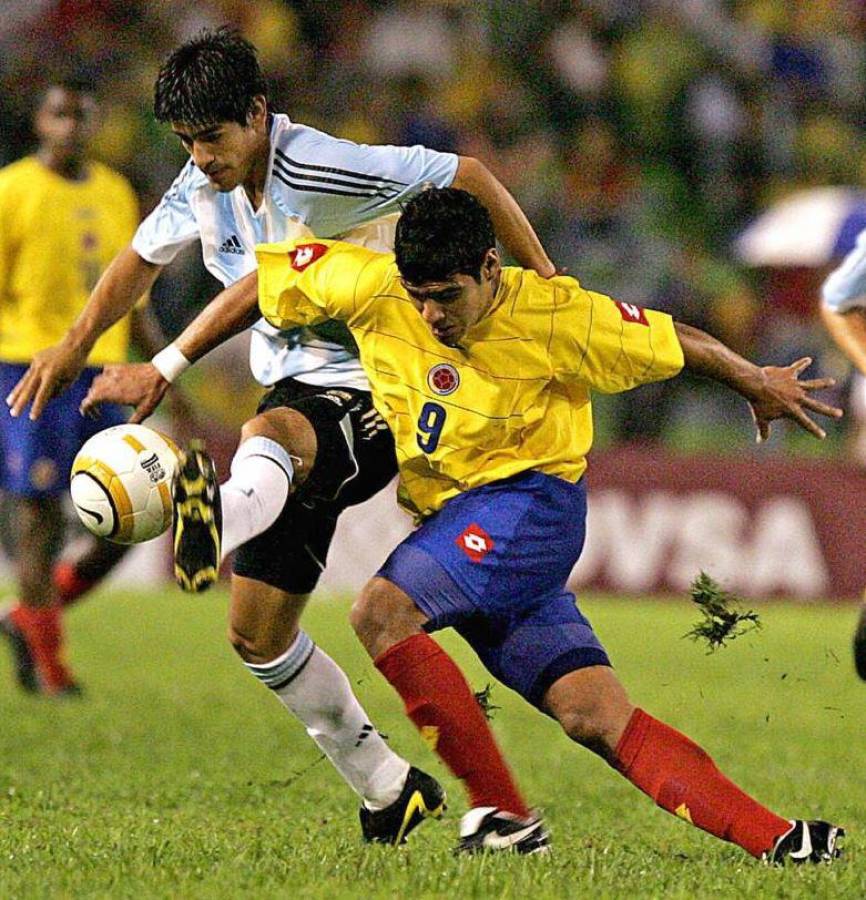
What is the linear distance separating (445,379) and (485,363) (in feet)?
0.34

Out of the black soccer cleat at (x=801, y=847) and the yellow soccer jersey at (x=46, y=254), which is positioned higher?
the black soccer cleat at (x=801, y=847)

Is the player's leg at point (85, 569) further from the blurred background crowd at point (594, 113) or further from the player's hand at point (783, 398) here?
the blurred background crowd at point (594, 113)

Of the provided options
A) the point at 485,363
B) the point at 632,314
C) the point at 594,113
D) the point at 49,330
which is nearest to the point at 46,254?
the point at 49,330

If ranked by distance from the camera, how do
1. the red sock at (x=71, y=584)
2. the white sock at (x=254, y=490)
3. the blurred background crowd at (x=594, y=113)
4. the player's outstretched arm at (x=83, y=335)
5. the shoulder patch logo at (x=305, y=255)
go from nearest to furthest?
1. the white sock at (x=254, y=490)
2. the shoulder patch logo at (x=305, y=255)
3. the player's outstretched arm at (x=83, y=335)
4. the red sock at (x=71, y=584)
5. the blurred background crowd at (x=594, y=113)

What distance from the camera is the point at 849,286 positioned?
19.9ft

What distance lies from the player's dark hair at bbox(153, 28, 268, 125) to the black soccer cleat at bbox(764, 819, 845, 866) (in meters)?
2.13

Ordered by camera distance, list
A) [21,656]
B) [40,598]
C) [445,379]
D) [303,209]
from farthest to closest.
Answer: [21,656], [40,598], [303,209], [445,379]

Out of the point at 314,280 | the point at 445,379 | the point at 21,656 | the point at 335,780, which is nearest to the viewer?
the point at 445,379

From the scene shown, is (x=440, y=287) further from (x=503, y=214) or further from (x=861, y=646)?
(x=861, y=646)

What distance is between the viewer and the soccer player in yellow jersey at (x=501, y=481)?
13.4ft

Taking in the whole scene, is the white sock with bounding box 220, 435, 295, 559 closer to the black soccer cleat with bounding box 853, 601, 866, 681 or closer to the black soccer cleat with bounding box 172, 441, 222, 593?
the black soccer cleat with bounding box 172, 441, 222, 593

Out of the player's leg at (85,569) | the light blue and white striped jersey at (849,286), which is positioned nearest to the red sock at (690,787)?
the light blue and white striped jersey at (849,286)

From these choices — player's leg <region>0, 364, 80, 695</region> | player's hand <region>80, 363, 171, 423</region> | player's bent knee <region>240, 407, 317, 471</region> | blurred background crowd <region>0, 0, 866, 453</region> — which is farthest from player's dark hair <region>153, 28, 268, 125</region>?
blurred background crowd <region>0, 0, 866, 453</region>

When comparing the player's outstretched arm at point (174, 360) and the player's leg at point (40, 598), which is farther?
the player's leg at point (40, 598)
